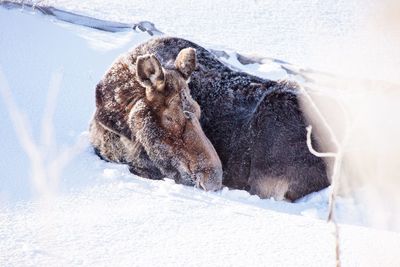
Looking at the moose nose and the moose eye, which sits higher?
the moose eye

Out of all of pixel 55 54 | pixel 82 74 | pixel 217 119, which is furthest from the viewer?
pixel 55 54

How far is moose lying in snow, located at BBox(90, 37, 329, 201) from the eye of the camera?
16.1ft

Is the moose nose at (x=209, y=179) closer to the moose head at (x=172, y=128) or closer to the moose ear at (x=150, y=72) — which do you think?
the moose head at (x=172, y=128)

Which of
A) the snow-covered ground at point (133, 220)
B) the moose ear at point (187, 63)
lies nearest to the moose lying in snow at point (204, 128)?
the moose ear at point (187, 63)

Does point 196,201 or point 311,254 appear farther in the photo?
point 196,201

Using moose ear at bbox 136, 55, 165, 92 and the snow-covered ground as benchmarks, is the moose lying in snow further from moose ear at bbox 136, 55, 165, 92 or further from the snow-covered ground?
the snow-covered ground

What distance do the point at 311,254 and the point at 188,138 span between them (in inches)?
89.9

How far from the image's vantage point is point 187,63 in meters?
5.29

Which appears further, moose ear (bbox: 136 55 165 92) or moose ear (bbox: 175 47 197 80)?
moose ear (bbox: 175 47 197 80)

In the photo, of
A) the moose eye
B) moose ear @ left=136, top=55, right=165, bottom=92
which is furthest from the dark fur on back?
moose ear @ left=136, top=55, right=165, bottom=92

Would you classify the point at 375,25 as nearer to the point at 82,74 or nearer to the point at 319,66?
the point at 82,74

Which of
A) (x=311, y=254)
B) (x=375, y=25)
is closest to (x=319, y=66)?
(x=311, y=254)

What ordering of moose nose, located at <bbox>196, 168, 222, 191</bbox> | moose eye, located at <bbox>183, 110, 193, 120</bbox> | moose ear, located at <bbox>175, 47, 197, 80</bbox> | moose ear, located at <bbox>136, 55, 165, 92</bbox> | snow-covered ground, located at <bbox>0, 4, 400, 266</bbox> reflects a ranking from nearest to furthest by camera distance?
Result: snow-covered ground, located at <bbox>0, 4, 400, 266</bbox>
moose nose, located at <bbox>196, 168, 222, 191</bbox>
moose ear, located at <bbox>136, 55, 165, 92</bbox>
moose eye, located at <bbox>183, 110, 193, 120</bbox>
moose ear, located at <bbox>175, 47, 197, 80</bbox>

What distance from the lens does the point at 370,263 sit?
107 inches
